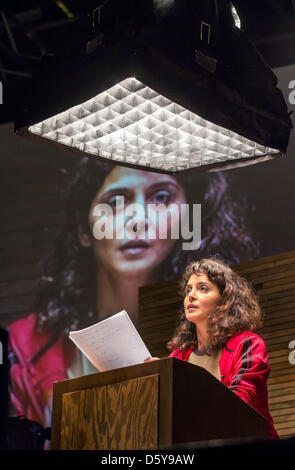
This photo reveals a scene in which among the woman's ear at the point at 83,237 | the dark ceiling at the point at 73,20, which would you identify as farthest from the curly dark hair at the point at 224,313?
the dark ceiling at the point at 73,20

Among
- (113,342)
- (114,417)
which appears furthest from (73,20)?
(114,417)

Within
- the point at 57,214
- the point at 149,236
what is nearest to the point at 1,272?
the point at 57,214

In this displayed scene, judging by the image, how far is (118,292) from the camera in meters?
6.22

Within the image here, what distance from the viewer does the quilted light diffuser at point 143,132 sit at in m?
3.33

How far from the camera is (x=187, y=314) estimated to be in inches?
157

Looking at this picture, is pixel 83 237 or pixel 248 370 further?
pixel 83 237

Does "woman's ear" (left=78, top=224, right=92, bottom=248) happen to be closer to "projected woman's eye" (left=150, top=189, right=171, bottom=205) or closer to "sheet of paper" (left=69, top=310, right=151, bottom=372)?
"projected woman's eye" (left=150, top=189, right=171, bottom=205)

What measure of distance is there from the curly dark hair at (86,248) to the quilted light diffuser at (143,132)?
6.86ft

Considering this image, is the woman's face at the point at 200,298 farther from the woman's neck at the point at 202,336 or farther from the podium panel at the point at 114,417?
the podium panel at the point at 114,417

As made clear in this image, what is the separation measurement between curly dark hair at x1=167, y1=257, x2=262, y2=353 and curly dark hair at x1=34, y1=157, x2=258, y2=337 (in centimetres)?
159

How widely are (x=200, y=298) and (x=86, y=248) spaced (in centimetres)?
253

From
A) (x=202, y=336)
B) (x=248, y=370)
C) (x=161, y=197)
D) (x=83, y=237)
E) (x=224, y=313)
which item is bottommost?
(x=248, y=370)

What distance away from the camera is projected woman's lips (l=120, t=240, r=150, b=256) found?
6.20 meters

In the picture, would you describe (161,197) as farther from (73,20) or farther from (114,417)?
(114,417)
